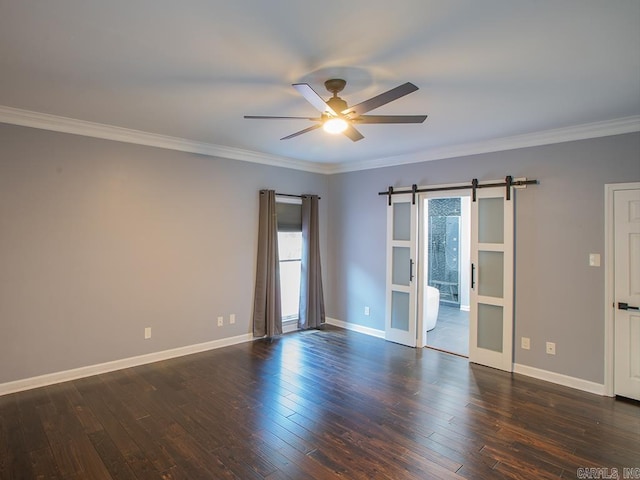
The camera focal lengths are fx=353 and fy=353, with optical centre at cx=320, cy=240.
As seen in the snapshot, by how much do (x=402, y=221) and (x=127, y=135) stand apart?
3.75m

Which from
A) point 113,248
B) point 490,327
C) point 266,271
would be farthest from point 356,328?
point 113,248

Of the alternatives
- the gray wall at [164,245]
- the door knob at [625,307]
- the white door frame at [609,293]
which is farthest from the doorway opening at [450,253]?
Result: the door knob at [625,307]

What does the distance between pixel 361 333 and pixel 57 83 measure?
15.8 feet

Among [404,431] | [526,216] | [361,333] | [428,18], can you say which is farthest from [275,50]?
[361,333]

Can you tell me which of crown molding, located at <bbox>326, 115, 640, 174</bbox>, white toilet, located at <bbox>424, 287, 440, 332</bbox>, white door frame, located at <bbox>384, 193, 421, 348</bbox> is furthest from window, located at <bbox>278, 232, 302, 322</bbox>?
white toilet, located at <bbox>424, 287, 440, 332</bbox>

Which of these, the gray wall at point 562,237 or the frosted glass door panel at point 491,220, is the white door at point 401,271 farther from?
the frosted glass door panel at point 491,220

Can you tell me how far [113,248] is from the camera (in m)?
4.03

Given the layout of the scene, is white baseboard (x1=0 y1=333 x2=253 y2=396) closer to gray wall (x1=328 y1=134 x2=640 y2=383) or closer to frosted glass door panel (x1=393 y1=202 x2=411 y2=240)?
frosted glass door panel (x1=393 y1=202 x2=411 y2=240)

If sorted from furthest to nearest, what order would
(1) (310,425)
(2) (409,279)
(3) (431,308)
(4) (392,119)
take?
(3) (431,308) < (2) (409,279) < (1) (310,425) < (4) (392,119)

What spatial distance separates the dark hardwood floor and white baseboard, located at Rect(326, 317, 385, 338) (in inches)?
47.2

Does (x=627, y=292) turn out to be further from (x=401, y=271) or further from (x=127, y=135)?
(x=127, y=135)

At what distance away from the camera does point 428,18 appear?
188cm

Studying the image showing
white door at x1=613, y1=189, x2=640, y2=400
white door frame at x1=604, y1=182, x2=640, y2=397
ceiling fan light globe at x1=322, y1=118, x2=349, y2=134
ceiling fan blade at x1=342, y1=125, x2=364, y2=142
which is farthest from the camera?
white door frame at x1=604, y1=182, x2=640, y2=397

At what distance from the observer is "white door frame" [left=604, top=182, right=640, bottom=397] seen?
3531 millimetres
